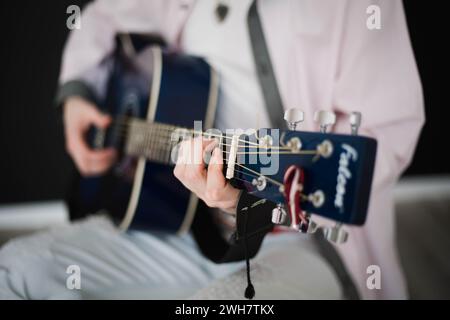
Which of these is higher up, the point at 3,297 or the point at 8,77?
the point at 8,77

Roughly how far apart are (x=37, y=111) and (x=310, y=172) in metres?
1.17

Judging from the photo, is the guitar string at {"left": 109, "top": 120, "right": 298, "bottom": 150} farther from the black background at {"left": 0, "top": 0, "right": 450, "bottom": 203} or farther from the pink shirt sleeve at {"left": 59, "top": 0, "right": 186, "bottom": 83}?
the black background at {"left": 0, "top": 0, "right": 450, "bottom": 203}

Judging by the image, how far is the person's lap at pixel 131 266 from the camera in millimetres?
706

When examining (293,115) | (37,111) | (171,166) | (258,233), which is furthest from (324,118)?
(37,111)

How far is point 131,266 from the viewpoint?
0.80m

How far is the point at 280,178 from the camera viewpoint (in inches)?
20.2

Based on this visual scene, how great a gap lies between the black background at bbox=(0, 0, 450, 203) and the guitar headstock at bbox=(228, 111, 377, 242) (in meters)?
0.72

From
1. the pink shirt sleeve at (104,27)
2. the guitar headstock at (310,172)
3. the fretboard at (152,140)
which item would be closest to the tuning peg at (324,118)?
the guitar headstock at (310,172)

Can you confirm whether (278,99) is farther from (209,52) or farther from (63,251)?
(63,251)

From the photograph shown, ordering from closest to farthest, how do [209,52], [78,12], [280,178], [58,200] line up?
[280,178] < [209,52] < [78,12] < [58,200]

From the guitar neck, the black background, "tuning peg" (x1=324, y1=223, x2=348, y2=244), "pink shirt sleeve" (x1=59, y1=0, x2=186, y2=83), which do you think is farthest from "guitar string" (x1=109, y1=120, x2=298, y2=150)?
the black background

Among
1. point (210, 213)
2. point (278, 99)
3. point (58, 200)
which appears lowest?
point (58, 200)
